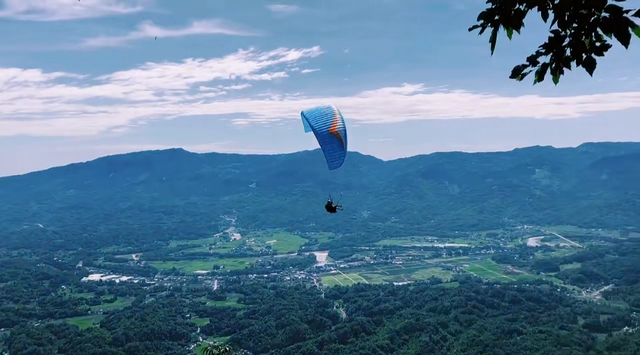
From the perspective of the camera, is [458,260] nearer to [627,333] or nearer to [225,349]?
[627,333]

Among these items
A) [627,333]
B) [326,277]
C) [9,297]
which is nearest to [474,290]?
[627,333]

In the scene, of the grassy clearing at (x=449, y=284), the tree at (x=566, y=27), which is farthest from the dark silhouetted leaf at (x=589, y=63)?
the grassy clearing at (x=449, y=284)

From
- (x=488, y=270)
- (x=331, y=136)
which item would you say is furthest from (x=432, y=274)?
(x=331, y=136)

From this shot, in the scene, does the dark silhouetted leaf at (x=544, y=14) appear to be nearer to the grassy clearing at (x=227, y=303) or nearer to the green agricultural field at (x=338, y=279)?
the grassy clearing at (x=227, y=303)

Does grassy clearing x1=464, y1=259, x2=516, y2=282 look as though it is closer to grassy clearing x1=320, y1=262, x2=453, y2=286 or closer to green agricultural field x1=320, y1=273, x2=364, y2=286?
grassy clearing x1=320, y1=262, x2=453, y2=286

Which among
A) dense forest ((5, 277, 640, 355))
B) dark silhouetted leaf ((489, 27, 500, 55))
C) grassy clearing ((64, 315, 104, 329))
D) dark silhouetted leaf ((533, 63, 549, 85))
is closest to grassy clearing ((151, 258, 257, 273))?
dense forest ((5, 277, 640, 355))

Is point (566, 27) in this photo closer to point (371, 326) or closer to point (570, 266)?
point (371, 326)

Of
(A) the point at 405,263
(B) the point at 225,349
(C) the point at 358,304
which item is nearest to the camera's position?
(B) the point at 225,349
